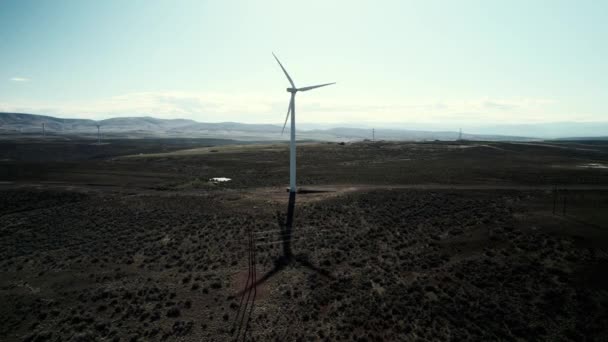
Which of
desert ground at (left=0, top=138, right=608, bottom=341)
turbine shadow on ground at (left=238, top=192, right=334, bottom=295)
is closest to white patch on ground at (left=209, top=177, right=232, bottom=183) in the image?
desert ground at (left=0, top=138, right=608, bottom=341)

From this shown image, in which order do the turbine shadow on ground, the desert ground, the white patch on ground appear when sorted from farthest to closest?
the white patch on ground
the turbine shadow on ground
the desert ground

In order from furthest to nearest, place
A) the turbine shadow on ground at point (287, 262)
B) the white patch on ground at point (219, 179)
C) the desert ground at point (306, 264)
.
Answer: the white patch on ground at point (219, 179) → the turbine shadow on ground at point (287, 262) → the desert ground at point (306, 264)

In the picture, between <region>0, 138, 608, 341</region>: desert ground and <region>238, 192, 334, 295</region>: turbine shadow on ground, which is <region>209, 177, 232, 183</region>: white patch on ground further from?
<region>238, 192, 334, 295</region>: turbine shadow on ground

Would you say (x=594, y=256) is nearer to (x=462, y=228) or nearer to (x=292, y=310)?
(x=462, y=228)

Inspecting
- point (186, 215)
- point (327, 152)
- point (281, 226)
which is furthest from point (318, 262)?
point (327, 152)

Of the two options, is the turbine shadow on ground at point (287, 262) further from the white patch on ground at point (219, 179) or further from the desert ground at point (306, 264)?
the white patch on ground at point (219, 179)

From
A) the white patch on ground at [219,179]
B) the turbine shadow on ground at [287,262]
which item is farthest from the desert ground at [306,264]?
the white patch on ground at [219,179]

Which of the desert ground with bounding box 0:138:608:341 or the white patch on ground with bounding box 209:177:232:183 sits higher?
the white patch on ground with bounding box 209:177:232:183

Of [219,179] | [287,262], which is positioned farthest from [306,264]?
[219,179]
